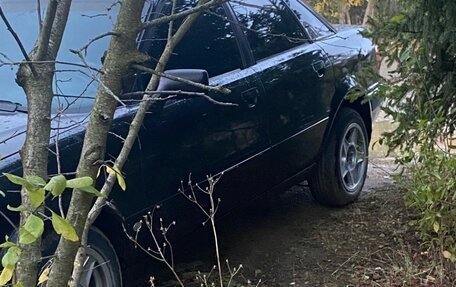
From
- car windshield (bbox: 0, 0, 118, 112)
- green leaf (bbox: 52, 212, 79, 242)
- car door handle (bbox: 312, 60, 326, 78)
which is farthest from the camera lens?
car door handle (bbox: 312, 60, 326, 78)

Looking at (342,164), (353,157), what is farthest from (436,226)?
(353,157)

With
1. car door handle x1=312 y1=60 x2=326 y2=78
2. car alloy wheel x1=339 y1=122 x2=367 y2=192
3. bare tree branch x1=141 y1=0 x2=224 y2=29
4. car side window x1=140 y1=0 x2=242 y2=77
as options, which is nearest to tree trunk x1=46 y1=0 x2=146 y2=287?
bare tree branch x1=141 y1=0 x2=224 y2=29

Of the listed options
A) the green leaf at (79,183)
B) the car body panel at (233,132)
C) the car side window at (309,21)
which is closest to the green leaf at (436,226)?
the car body panel at (233,132)

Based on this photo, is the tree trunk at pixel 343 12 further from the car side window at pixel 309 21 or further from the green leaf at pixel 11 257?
the green leaf at pixel 11 257

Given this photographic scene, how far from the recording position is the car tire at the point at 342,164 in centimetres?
500

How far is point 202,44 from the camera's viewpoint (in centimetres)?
392

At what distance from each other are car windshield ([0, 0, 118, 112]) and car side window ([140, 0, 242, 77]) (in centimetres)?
27

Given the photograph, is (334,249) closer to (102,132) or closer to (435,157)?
(435,157)

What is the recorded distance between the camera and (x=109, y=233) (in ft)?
10.4

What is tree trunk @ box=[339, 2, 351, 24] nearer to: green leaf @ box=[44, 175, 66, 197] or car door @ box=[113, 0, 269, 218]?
car door @ box=[113, 0, 269, 218]

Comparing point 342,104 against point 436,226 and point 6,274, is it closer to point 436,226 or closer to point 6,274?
point 436,226

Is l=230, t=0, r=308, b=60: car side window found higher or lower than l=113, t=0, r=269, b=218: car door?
higher

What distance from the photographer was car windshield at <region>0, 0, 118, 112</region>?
3.31 metres

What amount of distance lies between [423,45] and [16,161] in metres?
2.27
